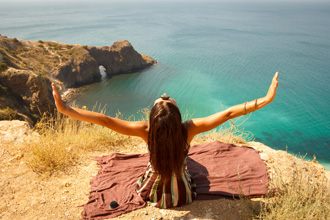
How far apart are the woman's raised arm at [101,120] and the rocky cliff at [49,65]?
16201 mm

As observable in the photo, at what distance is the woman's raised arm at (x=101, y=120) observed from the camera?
2.75 m

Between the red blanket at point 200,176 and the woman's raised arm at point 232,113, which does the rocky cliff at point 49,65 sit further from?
the woman's raised arm at point 232,113

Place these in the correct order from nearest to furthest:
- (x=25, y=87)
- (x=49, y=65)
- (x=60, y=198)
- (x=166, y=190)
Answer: (x=166, y=190) < (x=60, y=198) < (x=25, y=87) < (x=49, y=65)

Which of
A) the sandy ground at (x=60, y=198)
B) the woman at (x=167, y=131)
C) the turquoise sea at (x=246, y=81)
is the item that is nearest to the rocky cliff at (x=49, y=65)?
the turquoise sea at (x=246, y=81)

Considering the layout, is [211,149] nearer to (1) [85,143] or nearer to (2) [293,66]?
(1) [85,143]

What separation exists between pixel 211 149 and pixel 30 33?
101 metres

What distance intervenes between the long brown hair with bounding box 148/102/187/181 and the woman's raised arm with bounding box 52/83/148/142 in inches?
8.6

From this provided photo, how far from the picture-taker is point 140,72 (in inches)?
1939

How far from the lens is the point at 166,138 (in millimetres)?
2676

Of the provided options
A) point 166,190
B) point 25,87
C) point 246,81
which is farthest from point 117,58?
point 166,190

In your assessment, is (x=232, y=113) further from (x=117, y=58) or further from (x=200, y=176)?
(x=117, y=58)

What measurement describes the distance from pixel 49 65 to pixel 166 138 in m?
42.5

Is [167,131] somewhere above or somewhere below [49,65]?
above

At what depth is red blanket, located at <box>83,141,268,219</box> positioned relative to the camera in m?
3.48
